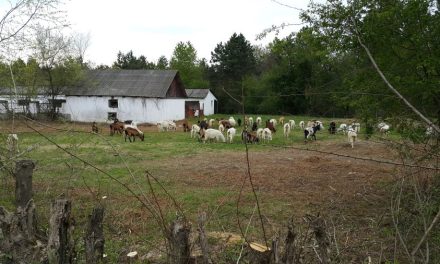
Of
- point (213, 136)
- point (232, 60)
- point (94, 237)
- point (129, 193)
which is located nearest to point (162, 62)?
point (232, 60)

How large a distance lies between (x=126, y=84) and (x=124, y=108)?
8.96ft

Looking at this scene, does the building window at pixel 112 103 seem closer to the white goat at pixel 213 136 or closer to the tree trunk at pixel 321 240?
the white goat at pixel 213 136

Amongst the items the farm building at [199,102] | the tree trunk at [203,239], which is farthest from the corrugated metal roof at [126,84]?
the tree trunk at [203,239]

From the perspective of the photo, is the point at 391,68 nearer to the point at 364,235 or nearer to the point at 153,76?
the point at 364,235

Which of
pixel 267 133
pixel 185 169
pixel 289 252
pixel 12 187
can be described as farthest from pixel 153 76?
pixel 289 252

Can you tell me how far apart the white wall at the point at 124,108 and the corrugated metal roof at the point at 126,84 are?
1.76 feet

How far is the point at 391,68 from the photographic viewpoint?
24.2 ft

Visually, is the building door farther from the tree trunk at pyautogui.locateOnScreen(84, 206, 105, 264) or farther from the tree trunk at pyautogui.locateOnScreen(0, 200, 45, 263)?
the tree trunk at pyautogui.locateOnScreen(0, 200, 45, 263)

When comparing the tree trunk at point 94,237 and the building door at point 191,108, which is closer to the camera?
the tree trunk at point 94,237

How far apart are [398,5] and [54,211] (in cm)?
637

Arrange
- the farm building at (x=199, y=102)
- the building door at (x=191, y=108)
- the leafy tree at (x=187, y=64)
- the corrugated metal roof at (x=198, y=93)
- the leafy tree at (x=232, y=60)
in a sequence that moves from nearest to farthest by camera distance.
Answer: the building door at (x=191, y=108)
the farm building at (x=199, y=102)
the corrugated metal roof at (x=198, y=93)
the leafy tree at (x=232, y=60)
the leafy tree at (x=187, y=64)

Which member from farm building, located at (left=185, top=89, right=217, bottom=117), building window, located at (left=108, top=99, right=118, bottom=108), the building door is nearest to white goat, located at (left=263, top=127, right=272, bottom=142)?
building window, located at (left=108, top=99, right=118, bottom=108)

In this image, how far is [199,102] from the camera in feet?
149

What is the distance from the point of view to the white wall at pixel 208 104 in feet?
151
